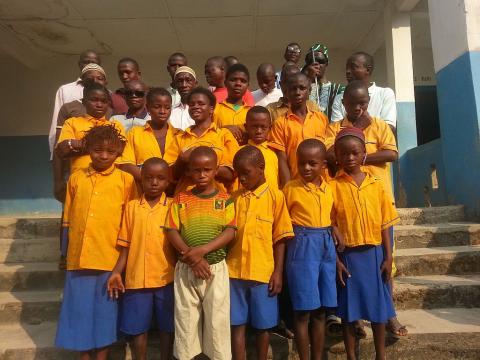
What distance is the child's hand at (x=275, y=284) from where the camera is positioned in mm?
2230

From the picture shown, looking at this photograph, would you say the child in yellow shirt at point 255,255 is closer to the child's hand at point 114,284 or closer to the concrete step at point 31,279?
the child's hand at point 114,284

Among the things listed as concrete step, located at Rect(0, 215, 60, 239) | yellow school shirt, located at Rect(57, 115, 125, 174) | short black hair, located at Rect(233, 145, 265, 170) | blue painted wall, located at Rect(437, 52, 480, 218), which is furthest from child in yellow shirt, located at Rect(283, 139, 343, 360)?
concrete step, located at Rect(0, 215, 60, 239)

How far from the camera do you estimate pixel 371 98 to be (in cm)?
309

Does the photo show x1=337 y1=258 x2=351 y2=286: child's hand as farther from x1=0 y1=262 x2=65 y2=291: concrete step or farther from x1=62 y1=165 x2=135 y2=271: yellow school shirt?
x1=0 y1=262 x2=65 y2=291: concrete step

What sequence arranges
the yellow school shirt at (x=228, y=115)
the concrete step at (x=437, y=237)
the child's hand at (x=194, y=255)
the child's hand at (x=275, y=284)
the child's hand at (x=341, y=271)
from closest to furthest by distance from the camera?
the child's hand at (x=194, y=255), the child's hand at (x=275, y=284), the child's hand at (x=341, y=271), the yellow school shirt at (x=228, y=115), the concrete step at (x=437, y=237)

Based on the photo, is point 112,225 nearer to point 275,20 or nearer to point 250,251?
point 250,251

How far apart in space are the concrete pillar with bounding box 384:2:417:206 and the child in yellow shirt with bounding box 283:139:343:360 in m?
3.69

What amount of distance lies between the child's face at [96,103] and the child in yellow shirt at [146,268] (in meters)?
0.69

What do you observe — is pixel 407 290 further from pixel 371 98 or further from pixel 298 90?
pixel 298 90

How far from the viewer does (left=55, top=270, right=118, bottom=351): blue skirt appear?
7.30ft

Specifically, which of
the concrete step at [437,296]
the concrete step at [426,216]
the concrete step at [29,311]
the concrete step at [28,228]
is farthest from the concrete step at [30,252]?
the concrete step at [426,216]

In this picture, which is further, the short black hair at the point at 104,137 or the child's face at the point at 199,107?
the child's face at the point at 199,107

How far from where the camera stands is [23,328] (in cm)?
290

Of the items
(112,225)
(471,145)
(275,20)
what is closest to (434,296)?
(471,145)
